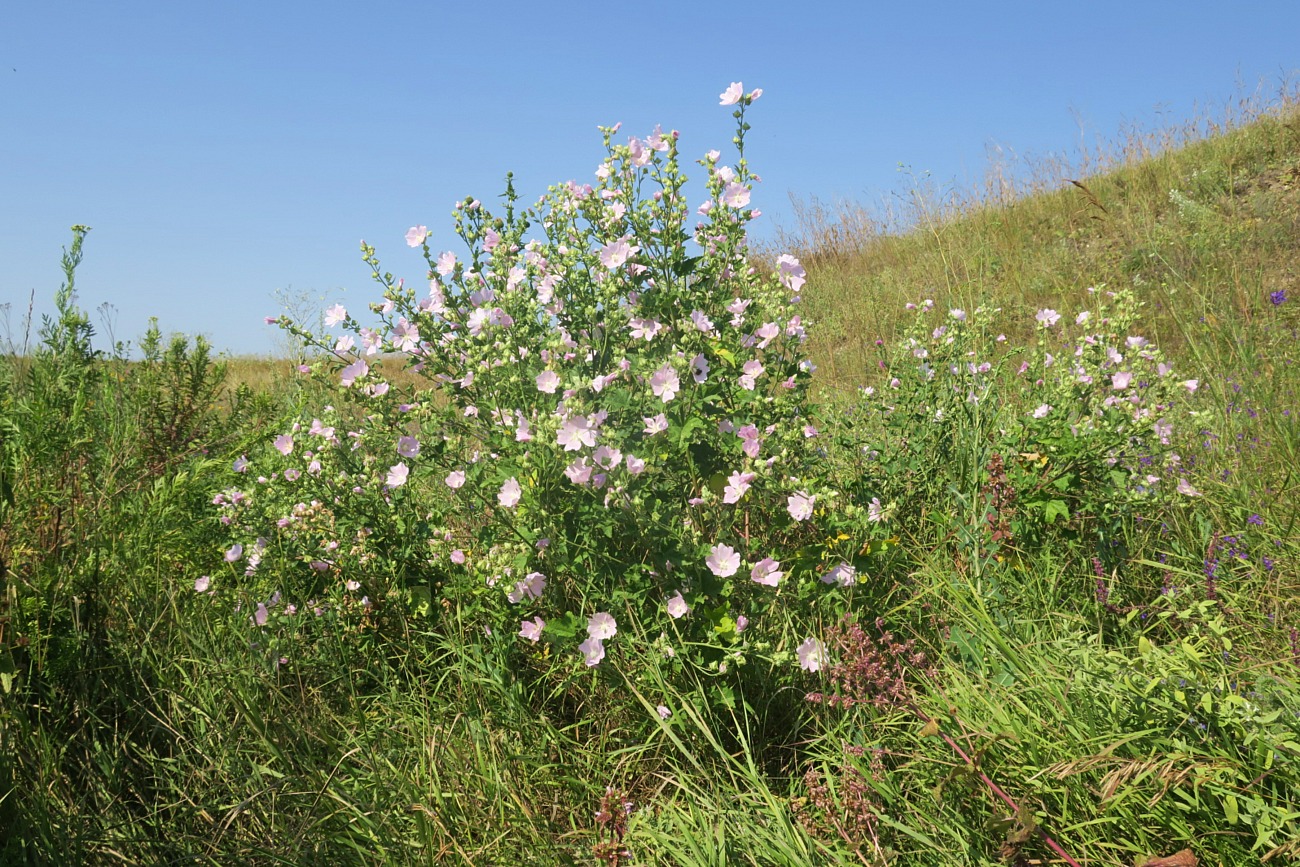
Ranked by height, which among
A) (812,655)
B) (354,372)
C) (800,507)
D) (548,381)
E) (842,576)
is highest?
(354,372)

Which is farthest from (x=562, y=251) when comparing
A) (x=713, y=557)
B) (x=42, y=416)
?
(x=42, y=416)

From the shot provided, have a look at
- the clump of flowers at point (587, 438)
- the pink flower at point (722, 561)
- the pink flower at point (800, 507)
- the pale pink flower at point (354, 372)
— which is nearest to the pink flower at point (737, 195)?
the clump of flowers at point (587, 438)

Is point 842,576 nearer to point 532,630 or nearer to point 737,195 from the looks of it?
point 532,630

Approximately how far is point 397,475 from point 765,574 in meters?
1.11

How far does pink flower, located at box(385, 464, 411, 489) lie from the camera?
2.42 m

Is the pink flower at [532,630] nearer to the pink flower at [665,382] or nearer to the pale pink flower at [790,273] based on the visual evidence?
the pink flower at [665,382]

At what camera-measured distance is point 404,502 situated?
105 inches

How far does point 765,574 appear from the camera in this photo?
216 cm

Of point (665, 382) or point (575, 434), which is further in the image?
point (665, 382)

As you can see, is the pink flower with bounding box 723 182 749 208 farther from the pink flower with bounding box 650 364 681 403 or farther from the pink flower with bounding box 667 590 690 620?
the pink flower with bounding box 667 590 690 620

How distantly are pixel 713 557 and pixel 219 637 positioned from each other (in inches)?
56.4

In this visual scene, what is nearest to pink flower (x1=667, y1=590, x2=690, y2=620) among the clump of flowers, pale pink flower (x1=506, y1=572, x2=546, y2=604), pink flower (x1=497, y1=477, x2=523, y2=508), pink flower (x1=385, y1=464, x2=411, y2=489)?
the clump of flowers

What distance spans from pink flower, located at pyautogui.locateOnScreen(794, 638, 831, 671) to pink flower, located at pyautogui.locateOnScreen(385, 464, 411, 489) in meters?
1.22

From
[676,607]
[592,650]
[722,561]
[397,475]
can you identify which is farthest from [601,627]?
[397,475]
